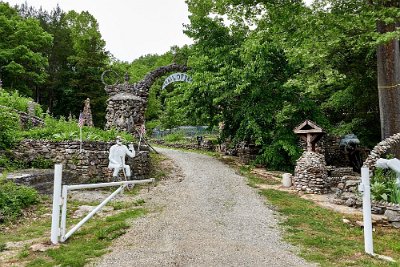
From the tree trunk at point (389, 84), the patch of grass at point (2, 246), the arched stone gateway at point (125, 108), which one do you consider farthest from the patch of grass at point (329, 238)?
the arched stone gateway at point (125, 108)

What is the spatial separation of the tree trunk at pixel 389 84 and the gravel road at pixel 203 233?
4.21m

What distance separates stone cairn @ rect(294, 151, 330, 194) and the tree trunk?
201cm

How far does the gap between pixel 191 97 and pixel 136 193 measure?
6.80m

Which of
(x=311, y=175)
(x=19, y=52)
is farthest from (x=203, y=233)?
(x=19, y=52)

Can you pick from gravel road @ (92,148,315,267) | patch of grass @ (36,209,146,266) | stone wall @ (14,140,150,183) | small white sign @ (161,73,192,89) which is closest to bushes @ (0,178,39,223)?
patch of grass @ (36,209,146,266)

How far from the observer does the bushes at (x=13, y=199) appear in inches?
243

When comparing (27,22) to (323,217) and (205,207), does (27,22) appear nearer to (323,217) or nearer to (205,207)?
(205,207)

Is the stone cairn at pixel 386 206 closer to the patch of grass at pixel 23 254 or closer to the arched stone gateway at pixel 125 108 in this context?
the patch of grass at pixel 23 254

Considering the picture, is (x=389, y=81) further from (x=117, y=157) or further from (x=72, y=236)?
(x=72, y=236)

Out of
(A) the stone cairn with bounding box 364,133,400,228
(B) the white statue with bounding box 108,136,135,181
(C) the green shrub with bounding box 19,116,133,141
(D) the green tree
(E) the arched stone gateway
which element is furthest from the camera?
(D) the green tree

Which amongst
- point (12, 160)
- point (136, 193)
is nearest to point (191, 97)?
point (136, 193)

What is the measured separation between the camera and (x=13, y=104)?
14.2m

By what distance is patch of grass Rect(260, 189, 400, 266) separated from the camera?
4441mm

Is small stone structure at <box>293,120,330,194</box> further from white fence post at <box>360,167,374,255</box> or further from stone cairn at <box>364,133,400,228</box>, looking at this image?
white fence post at <box>360,167,374,255</box>
